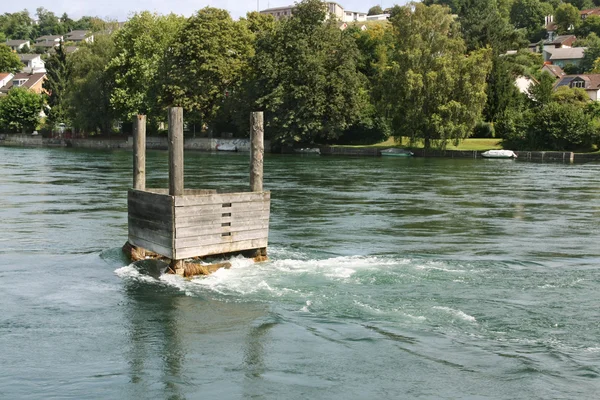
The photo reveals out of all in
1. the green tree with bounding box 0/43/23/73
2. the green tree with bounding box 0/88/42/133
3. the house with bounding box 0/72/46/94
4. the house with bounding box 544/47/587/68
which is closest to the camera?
the green tree with bounding box 0/88/42/133

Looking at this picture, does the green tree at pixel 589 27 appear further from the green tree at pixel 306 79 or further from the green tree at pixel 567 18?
the green tree at pixel 306 79

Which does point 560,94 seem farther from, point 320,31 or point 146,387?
point 146,387

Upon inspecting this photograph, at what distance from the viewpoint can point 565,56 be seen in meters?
157

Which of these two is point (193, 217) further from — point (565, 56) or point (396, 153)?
point (565, 56)

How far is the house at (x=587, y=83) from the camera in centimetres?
10731

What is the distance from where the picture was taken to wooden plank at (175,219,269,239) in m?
18.4

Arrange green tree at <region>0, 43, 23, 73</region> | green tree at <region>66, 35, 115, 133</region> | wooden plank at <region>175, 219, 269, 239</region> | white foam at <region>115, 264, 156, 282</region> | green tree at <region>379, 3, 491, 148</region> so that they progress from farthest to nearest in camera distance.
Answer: green tree at <region>0, 43, 23, 73</region>, green tree at <region>66, 35, 115, 133</region>, green tree at <region>379, 3, 491, 148</region>, white foam at <region>115, 264, 156, 282</region>, wooden plank at <region>175, 219, 269, 239</region>

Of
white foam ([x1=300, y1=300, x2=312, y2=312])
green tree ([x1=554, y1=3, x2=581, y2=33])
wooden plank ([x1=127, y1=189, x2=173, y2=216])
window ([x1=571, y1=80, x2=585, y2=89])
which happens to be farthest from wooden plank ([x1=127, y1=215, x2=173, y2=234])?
green tree ([x1=554, y1=3, x2=581, y2=33])

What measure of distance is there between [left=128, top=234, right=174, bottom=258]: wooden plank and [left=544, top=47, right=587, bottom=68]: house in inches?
5715

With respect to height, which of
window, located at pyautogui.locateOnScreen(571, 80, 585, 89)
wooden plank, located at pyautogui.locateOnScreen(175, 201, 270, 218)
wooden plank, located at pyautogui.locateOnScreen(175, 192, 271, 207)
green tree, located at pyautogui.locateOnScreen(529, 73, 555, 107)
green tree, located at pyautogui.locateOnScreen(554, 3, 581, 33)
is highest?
Answer: green tree, located at pyautogui.locateOnScreen(554, 3, 581, 33)

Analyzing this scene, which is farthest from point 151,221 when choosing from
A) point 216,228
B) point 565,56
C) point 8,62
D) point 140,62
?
point 8,62

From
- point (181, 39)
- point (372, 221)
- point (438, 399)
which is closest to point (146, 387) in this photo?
point (438, 399)

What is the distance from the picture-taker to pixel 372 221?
2923 centimetres

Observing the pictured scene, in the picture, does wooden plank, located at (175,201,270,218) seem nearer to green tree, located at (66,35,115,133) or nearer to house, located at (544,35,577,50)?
green tree, located at (66,35,115,133)
